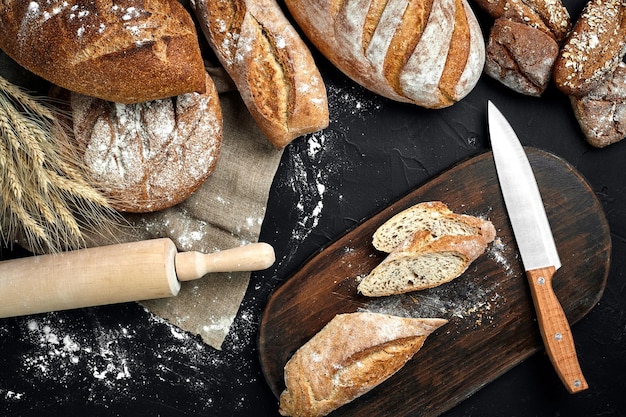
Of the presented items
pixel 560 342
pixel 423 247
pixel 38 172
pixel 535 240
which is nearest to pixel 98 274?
pixel 38 172

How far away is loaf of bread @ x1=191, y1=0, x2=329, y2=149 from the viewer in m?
2.24

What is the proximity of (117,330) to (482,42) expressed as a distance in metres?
1.91

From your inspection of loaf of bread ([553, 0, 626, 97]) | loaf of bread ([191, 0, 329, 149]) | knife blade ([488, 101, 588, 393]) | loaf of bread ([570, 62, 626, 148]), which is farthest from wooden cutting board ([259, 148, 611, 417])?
loaf of bread ([191, 0, 329, 149])

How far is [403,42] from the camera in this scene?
229 centimetres

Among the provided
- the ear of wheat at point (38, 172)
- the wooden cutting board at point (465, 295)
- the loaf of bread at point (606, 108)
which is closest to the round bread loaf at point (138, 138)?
the ear of wheat at point (38, 172)

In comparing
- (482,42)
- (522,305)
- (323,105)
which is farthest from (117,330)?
(482,42)

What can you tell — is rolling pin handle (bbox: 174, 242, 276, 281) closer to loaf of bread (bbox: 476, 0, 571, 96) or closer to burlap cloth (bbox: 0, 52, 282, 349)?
burlap cloth (bbox: 0, 52, 282, 349)

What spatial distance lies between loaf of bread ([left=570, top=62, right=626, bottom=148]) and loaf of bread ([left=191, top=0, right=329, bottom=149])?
107cm

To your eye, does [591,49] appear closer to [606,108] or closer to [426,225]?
[606,108]

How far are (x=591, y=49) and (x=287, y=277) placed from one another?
1.51m

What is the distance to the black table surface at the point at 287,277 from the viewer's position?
8.23 ft

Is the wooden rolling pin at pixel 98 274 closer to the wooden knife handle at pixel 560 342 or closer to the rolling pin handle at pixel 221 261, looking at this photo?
the rolling pin handle at pixel 221 261

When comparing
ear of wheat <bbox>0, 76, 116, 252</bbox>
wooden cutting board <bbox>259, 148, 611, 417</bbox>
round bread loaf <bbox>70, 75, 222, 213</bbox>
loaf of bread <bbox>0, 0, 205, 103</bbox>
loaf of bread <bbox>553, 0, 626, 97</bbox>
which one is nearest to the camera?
loaf of bread <bbox>0, 0, 205, 103</bbox>

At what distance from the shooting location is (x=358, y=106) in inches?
99.5
